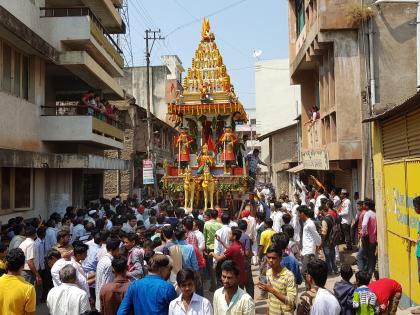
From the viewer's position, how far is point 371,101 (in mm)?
12594

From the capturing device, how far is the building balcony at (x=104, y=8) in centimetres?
1788

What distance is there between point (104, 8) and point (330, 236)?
1434 cm

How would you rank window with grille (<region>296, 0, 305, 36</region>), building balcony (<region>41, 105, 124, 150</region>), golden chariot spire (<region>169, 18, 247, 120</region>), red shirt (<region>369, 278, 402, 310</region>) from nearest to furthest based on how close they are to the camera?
red shirt (<region>369, 278, 402, 310</region>) → building balcony (<region>41, 105, 124, 150</region>) → window with grille (<region>296, 0, 305, 36</region>) → golden chariot spire (<region>169, 18, 247, 120</region>)

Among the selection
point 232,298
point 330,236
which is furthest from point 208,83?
point 232,298

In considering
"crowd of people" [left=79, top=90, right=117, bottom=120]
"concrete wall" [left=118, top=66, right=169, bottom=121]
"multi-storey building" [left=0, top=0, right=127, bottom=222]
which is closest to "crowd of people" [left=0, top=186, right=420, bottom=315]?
"multi-storey building" [left=0, top=0, right=127, bottom=222]

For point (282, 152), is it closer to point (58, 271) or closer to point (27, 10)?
point (27, 10)

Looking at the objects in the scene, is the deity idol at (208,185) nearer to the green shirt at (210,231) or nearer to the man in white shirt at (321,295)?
the green shirt at (210,231)

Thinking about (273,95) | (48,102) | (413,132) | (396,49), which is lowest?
(413,132)

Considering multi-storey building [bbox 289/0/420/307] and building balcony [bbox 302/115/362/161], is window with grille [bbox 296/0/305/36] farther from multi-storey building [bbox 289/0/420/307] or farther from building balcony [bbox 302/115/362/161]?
building balcony [bbox 302/115/362/161]

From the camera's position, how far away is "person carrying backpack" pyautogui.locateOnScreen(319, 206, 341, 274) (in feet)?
32.0

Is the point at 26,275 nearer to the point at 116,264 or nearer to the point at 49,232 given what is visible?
the point at 49,232

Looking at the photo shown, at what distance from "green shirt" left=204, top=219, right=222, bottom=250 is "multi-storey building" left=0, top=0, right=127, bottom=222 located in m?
5.46

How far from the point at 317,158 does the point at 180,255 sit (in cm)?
1010

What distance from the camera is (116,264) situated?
5109mm
